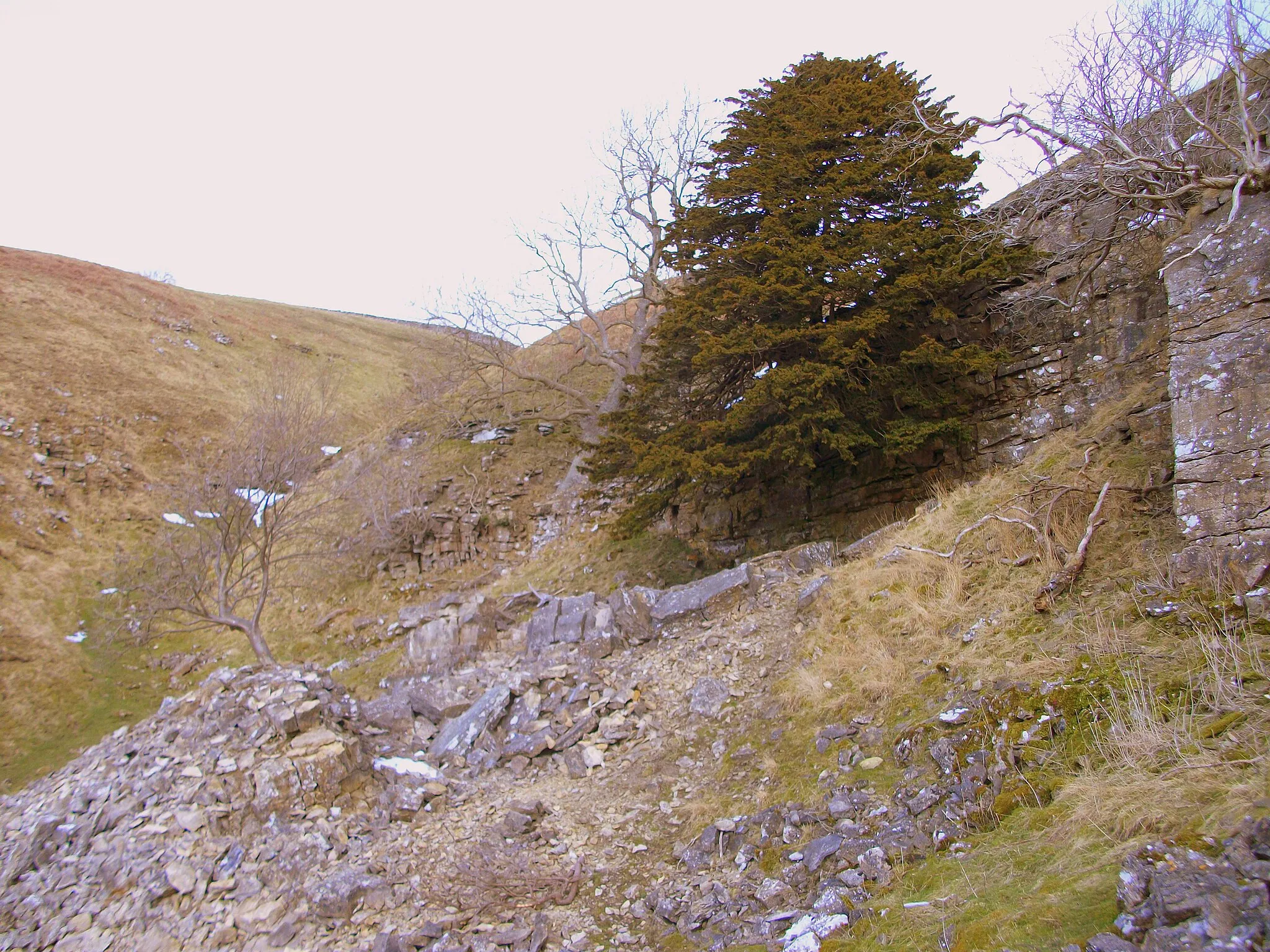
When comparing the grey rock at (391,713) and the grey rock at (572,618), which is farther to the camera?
the grey rock at (572,618)

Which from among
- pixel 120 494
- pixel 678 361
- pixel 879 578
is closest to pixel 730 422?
pixel 678 361

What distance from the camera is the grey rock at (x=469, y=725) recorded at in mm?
9203

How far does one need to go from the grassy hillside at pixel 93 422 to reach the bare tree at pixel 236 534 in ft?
5.47

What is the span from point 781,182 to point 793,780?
9.65m

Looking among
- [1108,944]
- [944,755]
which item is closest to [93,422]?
[944,755]

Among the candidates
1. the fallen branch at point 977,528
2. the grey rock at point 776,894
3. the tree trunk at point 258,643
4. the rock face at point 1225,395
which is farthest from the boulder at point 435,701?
the rock face at point 1225,395

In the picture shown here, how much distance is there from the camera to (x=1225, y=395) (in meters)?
5.35

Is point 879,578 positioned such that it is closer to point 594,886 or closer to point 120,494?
point 594,886

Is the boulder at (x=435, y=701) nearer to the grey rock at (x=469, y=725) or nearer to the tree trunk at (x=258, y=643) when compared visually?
the grey rock at (x=469, y=725)

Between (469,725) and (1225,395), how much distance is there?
324 inches

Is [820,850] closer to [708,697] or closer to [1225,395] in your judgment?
[708,697]

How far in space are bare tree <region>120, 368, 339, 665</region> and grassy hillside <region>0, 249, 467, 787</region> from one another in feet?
5.47

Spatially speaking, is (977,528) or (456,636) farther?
(456,636)

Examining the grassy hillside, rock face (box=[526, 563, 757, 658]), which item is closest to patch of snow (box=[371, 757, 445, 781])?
rock face (box=[526, 563, 757, 658])
